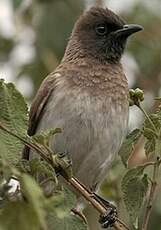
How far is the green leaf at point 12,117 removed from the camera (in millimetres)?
2225

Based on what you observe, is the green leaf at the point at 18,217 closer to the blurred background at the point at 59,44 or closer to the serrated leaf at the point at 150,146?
the serrated leaf at the point at 150,146

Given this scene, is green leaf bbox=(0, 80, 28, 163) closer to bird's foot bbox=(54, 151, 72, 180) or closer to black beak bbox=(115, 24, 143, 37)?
bird's foot bbox=(54, 151, 72, 180)

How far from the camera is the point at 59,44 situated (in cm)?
530

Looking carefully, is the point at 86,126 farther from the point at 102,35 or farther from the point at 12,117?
the point at 12,117

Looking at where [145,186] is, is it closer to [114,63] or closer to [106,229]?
[106,229]

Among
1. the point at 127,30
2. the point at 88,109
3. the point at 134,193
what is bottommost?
the point at 134,193

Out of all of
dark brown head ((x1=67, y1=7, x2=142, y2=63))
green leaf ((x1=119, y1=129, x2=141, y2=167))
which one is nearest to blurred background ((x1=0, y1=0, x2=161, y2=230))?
dark brown head ((x1=67, y1=7, x2=142, y2=63))

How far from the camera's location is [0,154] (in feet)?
6.71

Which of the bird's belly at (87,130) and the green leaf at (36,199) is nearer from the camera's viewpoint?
the green leaf at (36,199)

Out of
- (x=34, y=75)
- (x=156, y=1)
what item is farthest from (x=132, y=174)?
(x=156, y=1)

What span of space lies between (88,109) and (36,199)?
2333 millimetres

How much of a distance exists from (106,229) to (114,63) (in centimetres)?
119

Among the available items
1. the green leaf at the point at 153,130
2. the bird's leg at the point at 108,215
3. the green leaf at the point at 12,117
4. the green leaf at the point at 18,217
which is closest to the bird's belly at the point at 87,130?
the bird's leg at the point at 108,215

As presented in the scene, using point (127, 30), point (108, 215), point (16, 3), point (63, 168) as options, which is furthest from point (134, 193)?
point (127, 30)
